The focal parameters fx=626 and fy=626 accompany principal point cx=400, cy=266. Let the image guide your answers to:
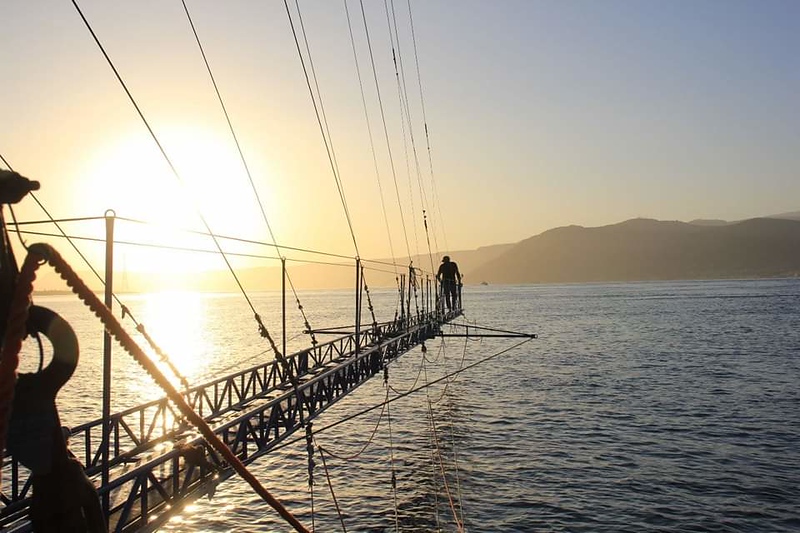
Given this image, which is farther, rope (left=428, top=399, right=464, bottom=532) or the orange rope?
rope (left=428, top=399, right=464, bottom=532)

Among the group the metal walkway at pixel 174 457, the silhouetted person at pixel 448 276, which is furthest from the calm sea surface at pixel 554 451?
the silhouetted person at pixel 448 276

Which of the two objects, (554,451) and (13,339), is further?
(554,451)

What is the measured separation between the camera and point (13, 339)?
429 cm

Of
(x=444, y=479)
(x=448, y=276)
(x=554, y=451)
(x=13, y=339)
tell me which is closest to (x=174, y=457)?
(x=13, y=339)

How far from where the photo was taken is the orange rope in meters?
4.13

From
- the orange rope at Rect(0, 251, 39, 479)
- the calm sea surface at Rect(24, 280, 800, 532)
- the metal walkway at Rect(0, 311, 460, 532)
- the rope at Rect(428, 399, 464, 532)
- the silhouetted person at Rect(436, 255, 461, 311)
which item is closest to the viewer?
the orange rope at Rect(0, 251, 39, 479)

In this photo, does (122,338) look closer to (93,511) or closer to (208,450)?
(93,511)

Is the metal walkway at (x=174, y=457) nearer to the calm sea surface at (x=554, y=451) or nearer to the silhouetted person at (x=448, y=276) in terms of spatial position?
the calm sea surface at (x=554, y=451)

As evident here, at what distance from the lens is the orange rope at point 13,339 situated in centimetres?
413

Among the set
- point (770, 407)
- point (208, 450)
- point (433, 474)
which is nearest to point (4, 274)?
point (208, 450)

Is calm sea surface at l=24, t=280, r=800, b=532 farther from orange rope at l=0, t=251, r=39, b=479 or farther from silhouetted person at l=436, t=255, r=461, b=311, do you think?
orange rope at l=0, t=251, r=39, b=479

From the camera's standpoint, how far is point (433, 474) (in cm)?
2328

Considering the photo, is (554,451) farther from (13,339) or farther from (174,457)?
(13,339)

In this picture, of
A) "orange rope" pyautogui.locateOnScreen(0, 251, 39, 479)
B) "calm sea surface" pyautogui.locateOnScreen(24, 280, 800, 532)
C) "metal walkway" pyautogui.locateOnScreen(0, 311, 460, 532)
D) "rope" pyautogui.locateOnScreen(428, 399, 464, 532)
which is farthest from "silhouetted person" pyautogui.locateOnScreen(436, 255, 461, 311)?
"orange rope" pyautogui.locateOnScreen(0, 251, 39, 479)
